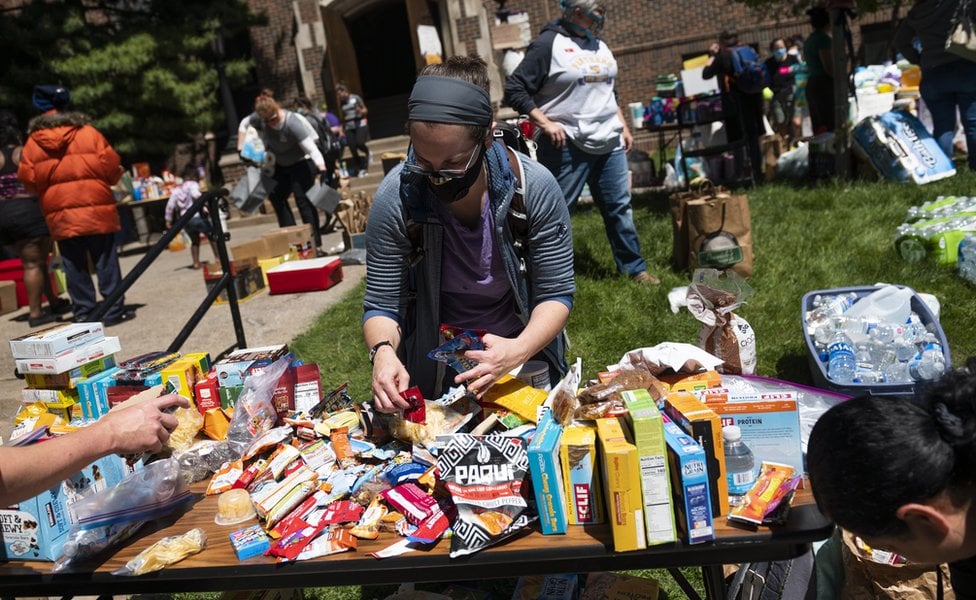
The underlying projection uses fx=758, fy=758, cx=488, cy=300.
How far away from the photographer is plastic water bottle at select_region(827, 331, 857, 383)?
3473 millimetres

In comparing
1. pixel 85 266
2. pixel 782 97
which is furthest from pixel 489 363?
pixel 782 97

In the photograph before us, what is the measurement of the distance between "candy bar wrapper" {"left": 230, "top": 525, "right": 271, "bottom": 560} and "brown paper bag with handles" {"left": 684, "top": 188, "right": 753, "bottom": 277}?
4100 mm

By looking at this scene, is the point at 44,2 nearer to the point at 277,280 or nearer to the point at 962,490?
the point at 277,280

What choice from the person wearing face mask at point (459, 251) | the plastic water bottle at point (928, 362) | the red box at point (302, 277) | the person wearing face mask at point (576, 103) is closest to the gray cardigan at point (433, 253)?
the person wearing face mask at point (459, 251)

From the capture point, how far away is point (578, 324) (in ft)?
16.6

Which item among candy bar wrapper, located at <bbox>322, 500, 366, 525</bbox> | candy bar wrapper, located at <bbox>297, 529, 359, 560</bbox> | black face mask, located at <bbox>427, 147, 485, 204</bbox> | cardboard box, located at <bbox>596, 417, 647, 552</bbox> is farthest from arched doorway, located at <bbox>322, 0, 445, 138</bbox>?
cardboard box, located at <bbox>596, 417, 647, 552</bbox>

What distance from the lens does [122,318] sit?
24.2 ft

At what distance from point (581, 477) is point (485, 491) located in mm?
243

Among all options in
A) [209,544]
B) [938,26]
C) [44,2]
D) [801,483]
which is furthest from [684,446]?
[44,2]

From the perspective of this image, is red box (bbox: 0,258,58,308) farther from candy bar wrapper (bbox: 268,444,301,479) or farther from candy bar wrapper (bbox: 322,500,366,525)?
candy bar wrapper (bbox: 322,500,366,525)

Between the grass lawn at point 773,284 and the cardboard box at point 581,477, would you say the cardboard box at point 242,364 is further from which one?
the cardboard box at point 581,477

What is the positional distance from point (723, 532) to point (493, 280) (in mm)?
1180

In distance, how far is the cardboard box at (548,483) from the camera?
184 centimetres

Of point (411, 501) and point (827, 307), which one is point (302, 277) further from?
point (411, 501)
